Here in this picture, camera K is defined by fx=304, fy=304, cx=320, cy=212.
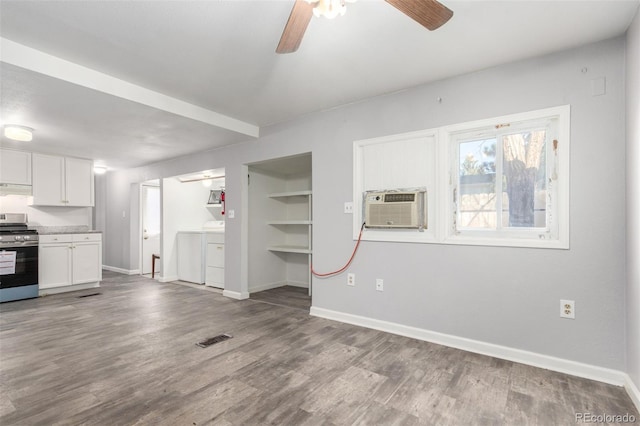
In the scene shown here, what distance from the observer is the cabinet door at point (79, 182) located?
5.29 metres

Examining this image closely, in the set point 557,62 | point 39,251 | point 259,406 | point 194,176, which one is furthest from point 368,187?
point 39,251

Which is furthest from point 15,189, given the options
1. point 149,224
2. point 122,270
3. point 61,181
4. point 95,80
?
point 95,80

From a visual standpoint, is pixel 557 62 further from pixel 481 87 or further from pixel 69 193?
pixel 69 193

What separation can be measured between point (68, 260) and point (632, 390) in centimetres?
681

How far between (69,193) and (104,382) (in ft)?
14.8

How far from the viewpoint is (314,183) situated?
12.1 ft

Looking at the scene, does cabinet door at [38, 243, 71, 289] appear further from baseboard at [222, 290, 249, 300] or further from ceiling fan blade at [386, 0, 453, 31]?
ceiling fan blade at [386, 0, 453, 31]

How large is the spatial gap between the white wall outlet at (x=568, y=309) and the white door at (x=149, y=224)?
6877 mm

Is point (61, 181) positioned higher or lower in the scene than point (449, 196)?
higher

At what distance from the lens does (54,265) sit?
4816 mm

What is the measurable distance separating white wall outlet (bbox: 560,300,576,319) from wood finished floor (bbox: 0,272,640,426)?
17.1 inches

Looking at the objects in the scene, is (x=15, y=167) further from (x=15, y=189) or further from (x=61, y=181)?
(x=61, y=181)

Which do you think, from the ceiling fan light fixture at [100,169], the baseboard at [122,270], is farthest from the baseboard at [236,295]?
the ceiling fan light fixture at [100,169]

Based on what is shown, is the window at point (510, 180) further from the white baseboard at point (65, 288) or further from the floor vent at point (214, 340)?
the white baseboard at point (65, 288)
